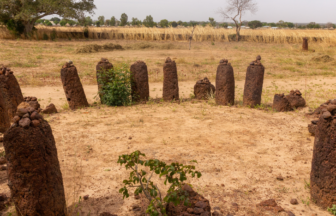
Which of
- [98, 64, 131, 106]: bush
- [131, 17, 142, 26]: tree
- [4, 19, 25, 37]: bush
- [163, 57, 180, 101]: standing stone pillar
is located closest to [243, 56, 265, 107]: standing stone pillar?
[163, 57, 180, 101]: standing stone pillar

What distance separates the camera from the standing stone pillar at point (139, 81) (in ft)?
26.2

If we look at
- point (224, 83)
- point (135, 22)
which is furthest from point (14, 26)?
point (135, 22)

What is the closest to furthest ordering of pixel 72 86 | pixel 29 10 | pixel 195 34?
pixel 72 86 < pixel 29 10 < pixel 195 34

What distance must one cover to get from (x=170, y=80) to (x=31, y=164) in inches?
220

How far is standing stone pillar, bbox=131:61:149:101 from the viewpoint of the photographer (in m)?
7.99

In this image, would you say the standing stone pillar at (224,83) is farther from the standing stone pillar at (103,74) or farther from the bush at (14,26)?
the bush at (14,26)

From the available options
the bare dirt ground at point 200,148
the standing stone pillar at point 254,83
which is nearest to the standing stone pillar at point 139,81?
the bare dirt ground at point 200,148

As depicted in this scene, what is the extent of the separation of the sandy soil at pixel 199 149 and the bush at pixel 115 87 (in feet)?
1.06

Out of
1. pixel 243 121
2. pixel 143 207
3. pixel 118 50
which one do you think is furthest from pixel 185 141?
pixel 118 50

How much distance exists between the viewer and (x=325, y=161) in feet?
11.1

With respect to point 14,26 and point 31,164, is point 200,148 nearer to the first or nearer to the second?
point 31,164

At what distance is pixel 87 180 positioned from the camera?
4.23 m

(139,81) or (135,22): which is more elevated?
(135,22)

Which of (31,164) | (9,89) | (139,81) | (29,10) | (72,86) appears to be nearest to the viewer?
(31,164)
